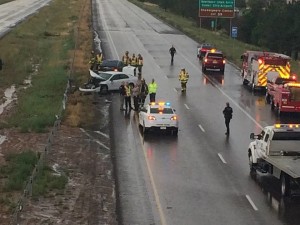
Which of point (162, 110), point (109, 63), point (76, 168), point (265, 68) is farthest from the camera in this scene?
point (109, 63)

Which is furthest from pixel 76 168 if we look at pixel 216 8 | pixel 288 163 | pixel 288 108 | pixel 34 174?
pixel 216 8

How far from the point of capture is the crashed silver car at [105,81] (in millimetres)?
44188

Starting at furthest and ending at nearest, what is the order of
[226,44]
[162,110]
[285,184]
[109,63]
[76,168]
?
1. [226,44]
2. [109,63]
3. [162,110]
4. [76,168]
5. [285,184]

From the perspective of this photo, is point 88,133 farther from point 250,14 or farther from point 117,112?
point 250,14

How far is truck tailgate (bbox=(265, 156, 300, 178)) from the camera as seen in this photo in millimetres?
19900

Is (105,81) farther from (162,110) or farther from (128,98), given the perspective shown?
(162,110)

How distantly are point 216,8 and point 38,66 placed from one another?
2300cm

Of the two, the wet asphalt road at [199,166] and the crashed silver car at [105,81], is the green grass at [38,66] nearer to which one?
the crashed silver car at [105,81]

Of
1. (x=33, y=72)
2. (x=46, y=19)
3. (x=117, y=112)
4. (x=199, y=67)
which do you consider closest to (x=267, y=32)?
(x=46, y=19)

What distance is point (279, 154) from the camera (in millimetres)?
22516

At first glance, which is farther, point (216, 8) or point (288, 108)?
point (216, 8)

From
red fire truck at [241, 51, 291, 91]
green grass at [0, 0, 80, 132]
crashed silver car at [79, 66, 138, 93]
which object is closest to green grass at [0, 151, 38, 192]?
green grass at [0, 0, 80, 132]

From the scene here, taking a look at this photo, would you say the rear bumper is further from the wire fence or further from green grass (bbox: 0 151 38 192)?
green grass (bbox: 0 151 38 192)

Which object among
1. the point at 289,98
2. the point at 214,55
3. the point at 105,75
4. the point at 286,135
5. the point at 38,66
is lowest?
the point at 38,66
